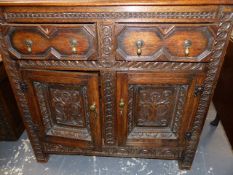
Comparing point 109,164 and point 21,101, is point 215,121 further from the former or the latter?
point 21,101

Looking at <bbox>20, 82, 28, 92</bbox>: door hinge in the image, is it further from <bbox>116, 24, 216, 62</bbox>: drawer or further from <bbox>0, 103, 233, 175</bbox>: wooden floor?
<bbox>0, 103, 233, 175</bbox>: wooden floor

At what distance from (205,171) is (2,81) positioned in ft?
4.53

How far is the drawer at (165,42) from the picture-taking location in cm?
83

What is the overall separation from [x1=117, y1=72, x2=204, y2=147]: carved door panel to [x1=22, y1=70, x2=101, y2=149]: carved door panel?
13cm

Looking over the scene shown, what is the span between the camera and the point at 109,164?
1.38 meters

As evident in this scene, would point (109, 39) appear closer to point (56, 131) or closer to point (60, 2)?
point (60, 2)

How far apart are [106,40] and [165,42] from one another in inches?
9.4

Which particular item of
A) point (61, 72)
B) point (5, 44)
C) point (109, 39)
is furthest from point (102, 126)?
point (5, 44)

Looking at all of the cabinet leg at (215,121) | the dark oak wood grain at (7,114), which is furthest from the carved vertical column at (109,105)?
the cabinet leg at (215,121)

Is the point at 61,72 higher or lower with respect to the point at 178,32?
lower

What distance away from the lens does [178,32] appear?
0.84 meters

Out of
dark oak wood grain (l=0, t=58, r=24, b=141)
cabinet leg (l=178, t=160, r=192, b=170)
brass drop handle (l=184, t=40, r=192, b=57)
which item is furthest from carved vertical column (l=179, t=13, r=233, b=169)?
dark oak wood grain (l=0, t=58, r=24, b=141)

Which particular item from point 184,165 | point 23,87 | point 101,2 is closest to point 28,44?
point 23,87

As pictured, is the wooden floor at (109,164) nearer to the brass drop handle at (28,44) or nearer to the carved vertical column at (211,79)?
the carved vertical column at (211,79)
